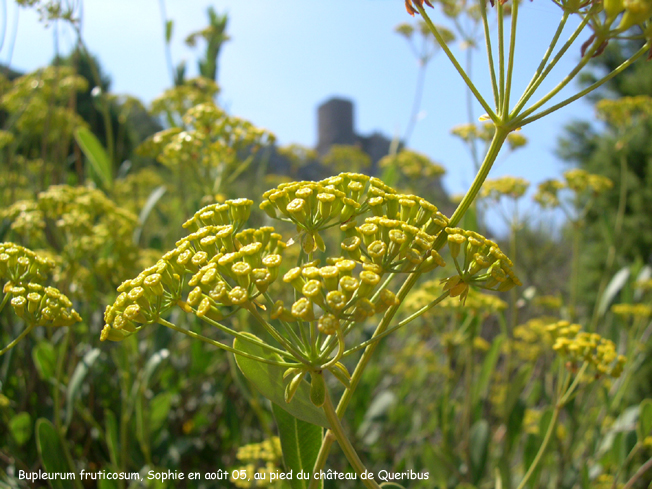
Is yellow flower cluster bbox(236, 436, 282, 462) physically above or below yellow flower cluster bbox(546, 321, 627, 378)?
below

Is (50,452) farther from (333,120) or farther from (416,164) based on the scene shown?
(333,120)

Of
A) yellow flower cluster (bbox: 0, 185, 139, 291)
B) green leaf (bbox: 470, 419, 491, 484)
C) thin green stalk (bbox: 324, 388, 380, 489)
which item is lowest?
green leaf (bbox: 470, 419, 491, 484)

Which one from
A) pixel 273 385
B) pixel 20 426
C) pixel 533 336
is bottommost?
pixel 533 336

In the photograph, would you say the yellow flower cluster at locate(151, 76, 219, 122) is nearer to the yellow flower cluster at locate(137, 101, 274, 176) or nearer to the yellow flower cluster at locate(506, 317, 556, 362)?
the yellow flower cluster at locate(137, 101, 274, 176)

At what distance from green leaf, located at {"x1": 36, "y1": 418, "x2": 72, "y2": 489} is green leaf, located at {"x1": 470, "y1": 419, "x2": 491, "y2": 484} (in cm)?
161

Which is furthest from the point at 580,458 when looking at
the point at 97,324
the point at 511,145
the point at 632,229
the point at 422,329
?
the point at 632,229

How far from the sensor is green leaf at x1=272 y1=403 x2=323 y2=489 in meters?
0.98

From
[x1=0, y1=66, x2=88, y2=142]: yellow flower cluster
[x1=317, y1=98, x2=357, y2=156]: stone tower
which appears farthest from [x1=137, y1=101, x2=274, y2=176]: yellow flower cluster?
[x1=317, y1=98, x2=357, y2=156]: stone tower

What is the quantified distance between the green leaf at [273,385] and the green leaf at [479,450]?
152cm

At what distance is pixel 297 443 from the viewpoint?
999 millimetres

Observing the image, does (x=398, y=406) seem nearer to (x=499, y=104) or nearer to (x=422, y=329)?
(x=422, y=329)

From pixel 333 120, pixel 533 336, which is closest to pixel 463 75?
pixel 533 336

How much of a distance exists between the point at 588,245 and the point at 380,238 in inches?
294

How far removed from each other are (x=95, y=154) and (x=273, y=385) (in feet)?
6.44
